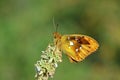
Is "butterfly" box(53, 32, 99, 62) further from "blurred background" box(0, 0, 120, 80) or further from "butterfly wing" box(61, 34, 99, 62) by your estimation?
"blurred background" box(0, 0, 120, 80)

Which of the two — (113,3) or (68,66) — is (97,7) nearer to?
(113,3)

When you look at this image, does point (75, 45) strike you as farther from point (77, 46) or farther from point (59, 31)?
point (59, 31)

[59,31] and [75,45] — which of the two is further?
[59,31]

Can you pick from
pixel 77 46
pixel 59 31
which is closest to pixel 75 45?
pixel 77 46

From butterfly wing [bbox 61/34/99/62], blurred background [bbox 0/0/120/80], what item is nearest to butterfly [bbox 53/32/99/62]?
butterfly wing [bbox 61/34/99/62]

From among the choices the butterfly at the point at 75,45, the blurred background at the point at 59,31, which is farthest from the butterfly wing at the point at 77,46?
the blurred background at the point at 59,31

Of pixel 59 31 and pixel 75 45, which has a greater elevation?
pixel 59 31
